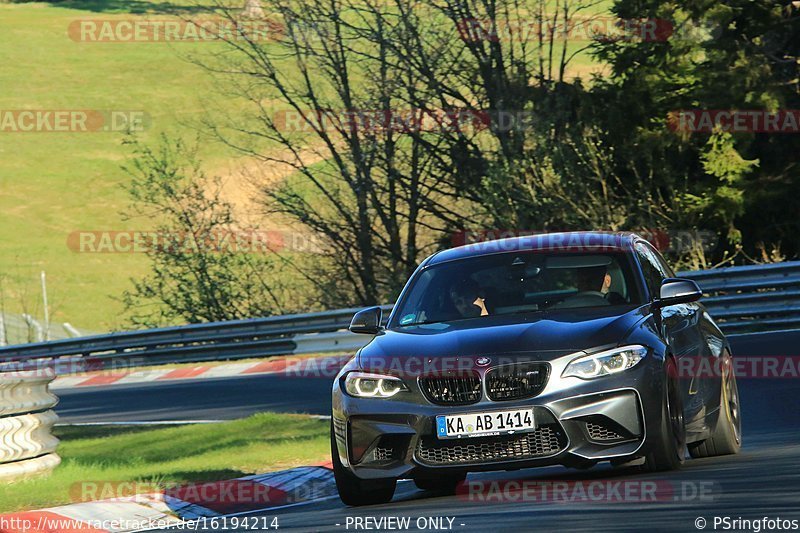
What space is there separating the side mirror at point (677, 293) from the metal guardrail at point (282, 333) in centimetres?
1107

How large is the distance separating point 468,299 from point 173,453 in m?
4.71

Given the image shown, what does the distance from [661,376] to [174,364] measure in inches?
735

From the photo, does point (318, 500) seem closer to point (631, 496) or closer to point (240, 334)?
point (631, 496)

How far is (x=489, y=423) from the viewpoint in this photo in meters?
8.03

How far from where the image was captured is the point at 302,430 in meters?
13.9

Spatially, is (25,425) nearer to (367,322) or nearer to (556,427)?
(367,322)

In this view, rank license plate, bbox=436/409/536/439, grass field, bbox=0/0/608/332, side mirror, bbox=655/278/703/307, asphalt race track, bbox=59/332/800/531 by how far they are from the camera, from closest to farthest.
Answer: asphalt race track, bbox=59/332/800/531 → license plate, bbox=436/409/536/439 → side mirror, bbox=655/278/703/307 → grass field, bbox=0/0/608/332

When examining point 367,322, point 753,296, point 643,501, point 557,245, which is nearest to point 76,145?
point 753,296

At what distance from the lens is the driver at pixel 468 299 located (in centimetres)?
927

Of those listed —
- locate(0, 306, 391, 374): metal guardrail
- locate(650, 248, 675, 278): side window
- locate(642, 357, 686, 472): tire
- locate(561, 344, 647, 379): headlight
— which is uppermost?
locate(650, 248, 675, 278): side window

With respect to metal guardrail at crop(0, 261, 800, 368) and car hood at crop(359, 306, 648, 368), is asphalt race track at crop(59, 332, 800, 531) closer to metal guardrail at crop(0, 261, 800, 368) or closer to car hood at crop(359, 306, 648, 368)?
car hood at crop(359, 306, 648, 368)

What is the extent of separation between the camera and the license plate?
26.3 feet

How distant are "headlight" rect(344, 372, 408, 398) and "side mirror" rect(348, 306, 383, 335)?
839 millimetres

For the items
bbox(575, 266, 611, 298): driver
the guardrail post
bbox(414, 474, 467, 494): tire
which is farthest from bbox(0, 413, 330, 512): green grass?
bbox(575, 266, 611, 298): driver
